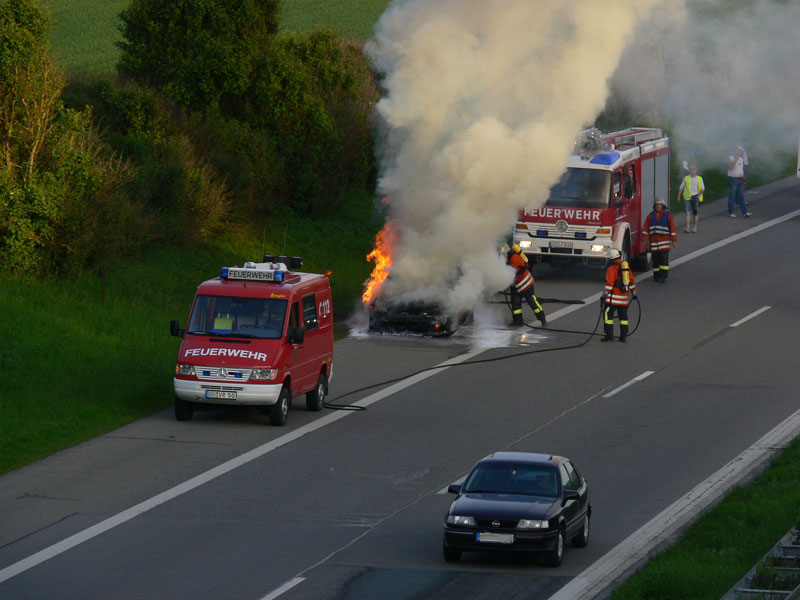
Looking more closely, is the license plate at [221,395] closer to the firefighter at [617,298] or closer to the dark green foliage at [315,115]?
the firefighter at [617,298]

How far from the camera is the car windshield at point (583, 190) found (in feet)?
118

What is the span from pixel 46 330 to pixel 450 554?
1297 centimetres

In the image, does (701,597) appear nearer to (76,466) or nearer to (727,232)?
(76,466)

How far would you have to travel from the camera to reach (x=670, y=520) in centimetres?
1834

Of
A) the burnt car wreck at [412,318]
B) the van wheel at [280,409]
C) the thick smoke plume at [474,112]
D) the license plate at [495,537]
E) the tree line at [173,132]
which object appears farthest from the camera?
the burnt car wreck at [412,318]

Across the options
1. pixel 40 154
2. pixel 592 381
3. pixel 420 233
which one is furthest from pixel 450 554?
pixel 40 154

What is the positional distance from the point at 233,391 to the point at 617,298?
10663 mm

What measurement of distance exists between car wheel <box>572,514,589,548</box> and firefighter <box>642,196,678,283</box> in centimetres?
2042

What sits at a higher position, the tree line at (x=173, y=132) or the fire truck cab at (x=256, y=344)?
the tree line at (x=173, y=132)

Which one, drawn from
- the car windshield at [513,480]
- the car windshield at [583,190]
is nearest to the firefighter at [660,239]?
the car windshield at [583,190]

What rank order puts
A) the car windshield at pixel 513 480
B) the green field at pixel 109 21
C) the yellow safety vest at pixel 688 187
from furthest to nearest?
the green field at pixel 109 21 < the yellow safety vest at pixel 688 187 < the car windshield at pixel 513 480

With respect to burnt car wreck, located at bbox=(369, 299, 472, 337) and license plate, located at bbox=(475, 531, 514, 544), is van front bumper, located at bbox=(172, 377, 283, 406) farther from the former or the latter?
burnt car wreck, located at bbox=(369, 299, 472, 337)

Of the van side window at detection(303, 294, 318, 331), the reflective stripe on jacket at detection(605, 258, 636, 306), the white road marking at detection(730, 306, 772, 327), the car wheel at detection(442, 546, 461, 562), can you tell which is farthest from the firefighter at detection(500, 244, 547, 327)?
the car wheel at detection(442, 546, 461, 562)

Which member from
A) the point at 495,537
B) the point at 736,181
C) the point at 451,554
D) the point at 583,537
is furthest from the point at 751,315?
the point at 495,537
